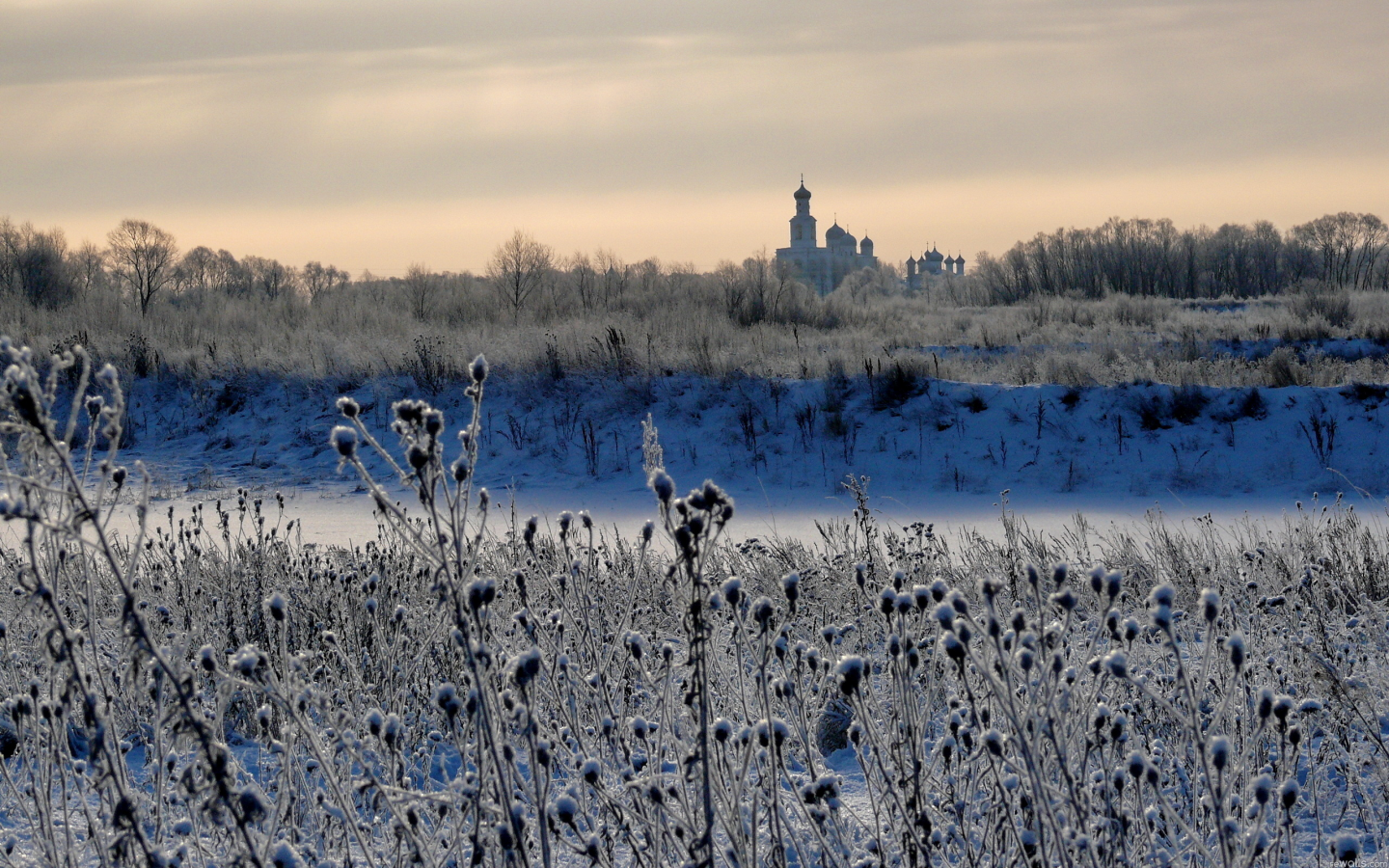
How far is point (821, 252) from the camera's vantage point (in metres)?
114

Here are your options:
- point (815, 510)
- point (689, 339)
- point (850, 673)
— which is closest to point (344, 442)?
point (850, 673)

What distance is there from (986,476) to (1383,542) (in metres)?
4.87

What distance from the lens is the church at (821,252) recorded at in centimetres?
10938

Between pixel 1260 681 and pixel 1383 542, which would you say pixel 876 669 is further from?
pixel 1383 542

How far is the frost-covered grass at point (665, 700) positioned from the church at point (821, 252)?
337 feet

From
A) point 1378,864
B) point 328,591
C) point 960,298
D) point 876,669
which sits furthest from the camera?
point 960,298

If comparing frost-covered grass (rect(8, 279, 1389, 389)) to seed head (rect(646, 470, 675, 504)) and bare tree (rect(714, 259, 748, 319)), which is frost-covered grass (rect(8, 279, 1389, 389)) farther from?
seed head (rect(646, 470, 675, 504))

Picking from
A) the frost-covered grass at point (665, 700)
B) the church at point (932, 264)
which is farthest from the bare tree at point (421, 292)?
the church at point (932, 264)

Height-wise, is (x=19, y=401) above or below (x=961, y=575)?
above

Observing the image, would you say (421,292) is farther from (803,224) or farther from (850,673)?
(803,224)

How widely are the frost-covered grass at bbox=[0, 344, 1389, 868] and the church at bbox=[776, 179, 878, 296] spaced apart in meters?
103

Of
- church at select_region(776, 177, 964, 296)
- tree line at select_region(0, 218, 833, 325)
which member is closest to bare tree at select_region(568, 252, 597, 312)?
tree line at select_region(0, 218, 833, 325)

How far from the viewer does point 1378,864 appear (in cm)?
246

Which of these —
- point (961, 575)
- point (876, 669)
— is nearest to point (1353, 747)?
point (876, 669)
